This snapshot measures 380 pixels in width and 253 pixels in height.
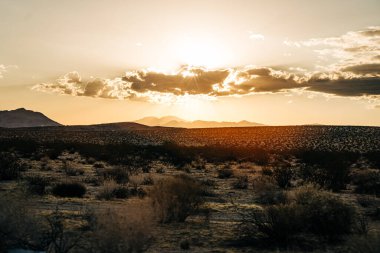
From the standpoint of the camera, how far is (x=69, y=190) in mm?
16031

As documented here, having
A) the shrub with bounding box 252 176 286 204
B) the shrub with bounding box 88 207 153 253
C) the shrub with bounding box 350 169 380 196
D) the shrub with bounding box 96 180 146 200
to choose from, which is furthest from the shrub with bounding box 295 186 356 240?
the shrub with bounding box 350 169 380 196

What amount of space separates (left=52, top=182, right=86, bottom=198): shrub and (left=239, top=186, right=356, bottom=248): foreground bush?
7177 mm

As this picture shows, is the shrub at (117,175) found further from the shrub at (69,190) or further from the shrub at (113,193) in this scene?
the shrub at (113,193)

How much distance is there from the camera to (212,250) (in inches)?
356

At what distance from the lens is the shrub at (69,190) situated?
1572 centimetres

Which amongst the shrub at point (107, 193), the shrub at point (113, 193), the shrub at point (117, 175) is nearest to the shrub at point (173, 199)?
the shrub at point (113, 193)

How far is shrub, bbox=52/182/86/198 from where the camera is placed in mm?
15720

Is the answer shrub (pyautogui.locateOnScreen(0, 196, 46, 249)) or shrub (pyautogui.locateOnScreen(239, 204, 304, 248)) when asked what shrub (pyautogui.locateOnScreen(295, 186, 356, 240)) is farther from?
shrub (pyautogui.locateOnScreen(0, 196, 46, 249))

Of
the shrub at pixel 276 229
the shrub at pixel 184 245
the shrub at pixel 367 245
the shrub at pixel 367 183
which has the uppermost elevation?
the shrub at pixel 367 245

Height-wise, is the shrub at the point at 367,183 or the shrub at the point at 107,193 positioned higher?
the shrub at the point at 107,193

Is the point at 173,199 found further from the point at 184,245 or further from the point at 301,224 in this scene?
the point at 301,224

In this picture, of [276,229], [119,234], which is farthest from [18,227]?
[276,229]

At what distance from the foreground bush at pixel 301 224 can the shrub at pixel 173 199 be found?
1.70m

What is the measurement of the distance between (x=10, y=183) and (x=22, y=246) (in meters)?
11.9
